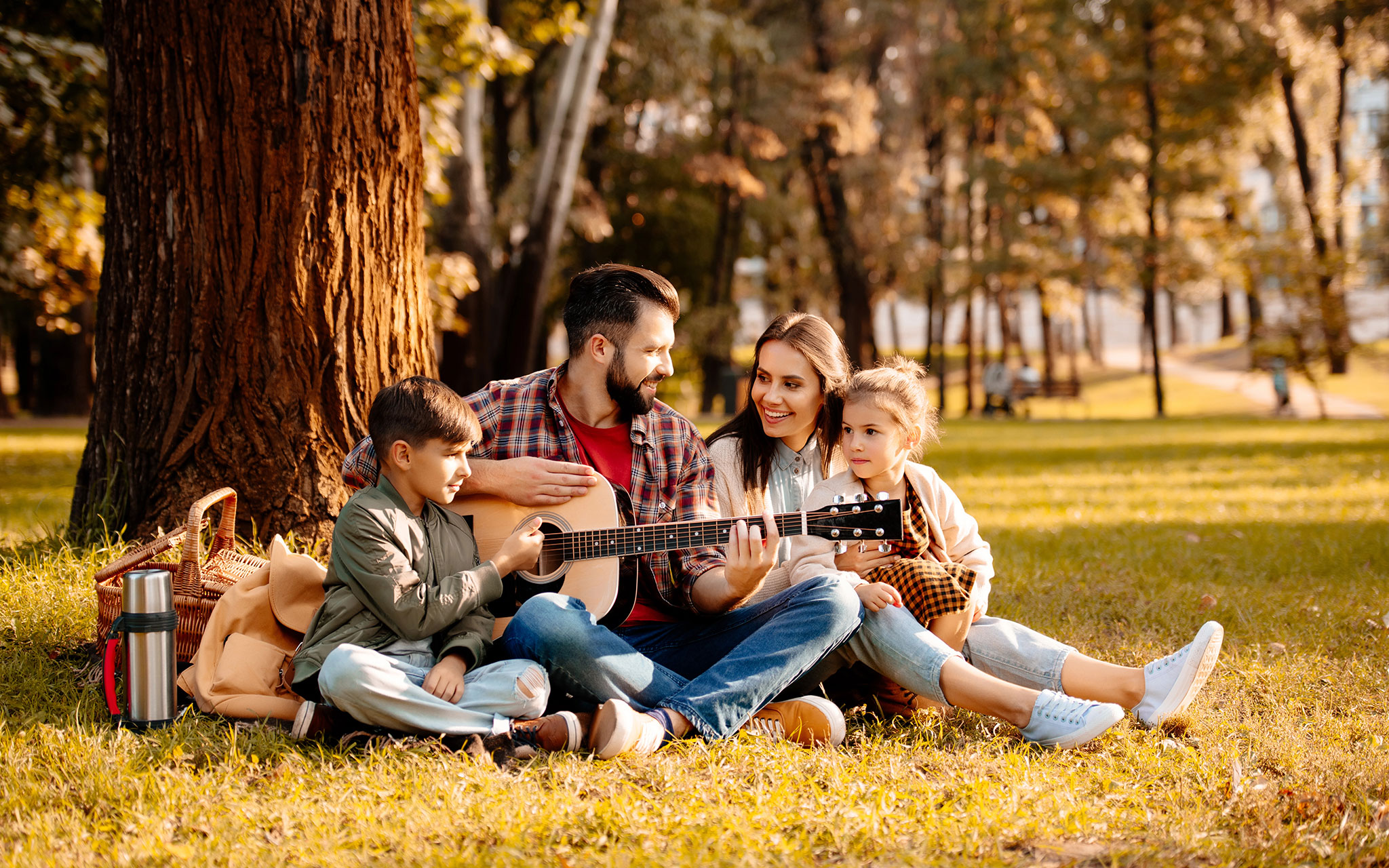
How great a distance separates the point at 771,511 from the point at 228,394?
92.9 inches

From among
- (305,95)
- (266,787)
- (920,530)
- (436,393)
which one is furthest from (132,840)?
(305,95)

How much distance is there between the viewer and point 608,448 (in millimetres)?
3971

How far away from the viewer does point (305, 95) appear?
4.46 meters

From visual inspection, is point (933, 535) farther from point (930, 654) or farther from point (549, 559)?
point (549, 559)

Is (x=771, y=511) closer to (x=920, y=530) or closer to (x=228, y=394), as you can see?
(x=920, y=530)

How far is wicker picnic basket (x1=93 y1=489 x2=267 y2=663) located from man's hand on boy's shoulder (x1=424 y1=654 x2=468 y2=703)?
86cm

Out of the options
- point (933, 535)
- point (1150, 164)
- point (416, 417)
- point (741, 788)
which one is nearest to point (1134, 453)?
point (1150, 164)

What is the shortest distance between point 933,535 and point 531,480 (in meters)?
1.42

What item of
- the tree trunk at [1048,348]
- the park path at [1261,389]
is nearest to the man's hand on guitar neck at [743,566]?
the park path at [1261,389]

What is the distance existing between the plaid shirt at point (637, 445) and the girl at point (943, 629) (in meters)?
0.42

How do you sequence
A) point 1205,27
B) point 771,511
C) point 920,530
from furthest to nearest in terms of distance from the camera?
point 1205,27 < point 771,511 < point 920,530

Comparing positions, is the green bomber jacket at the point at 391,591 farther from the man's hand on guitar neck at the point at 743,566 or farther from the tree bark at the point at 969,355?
the tree bark at the point at 969,355

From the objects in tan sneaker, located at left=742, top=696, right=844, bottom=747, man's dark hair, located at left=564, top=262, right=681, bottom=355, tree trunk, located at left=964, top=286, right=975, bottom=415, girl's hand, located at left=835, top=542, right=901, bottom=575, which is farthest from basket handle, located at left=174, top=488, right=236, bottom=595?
tree trunk, located at left=964, top=286, right=975, bottom=415

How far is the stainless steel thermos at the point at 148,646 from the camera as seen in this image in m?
3.22
